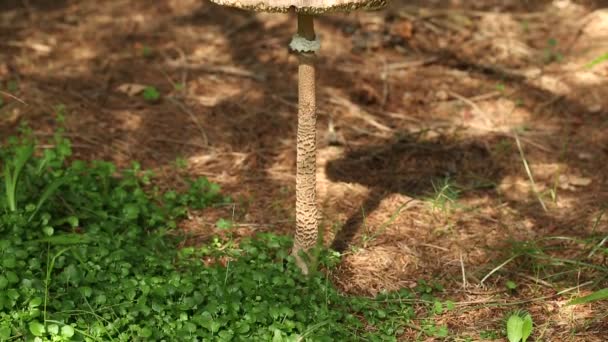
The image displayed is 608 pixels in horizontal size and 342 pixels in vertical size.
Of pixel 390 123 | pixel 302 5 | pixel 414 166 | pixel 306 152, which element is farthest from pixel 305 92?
pixel 390 123

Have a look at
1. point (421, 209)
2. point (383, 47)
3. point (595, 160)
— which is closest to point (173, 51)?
point (383, 47)

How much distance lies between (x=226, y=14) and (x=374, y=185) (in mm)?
3375

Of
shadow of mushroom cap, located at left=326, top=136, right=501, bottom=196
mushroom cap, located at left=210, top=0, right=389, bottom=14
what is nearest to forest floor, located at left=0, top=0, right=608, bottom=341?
shadow of mushroom cap, located at left=326, top=136, right=501, bottom=196

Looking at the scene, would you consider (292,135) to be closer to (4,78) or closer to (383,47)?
(383,47)

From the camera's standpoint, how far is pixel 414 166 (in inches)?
213

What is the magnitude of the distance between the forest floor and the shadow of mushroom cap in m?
0.01

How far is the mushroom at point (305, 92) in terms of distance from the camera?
3.30m

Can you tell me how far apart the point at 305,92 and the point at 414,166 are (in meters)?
1.80

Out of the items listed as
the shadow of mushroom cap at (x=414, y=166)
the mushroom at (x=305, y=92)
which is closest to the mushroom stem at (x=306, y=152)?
the mushroom at (x=305, y=92)

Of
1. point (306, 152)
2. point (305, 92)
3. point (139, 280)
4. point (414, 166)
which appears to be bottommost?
point (414, 166)

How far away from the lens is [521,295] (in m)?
4.16

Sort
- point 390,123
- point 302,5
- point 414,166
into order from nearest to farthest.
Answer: point 302,5 → point 414,166 → point 390,123

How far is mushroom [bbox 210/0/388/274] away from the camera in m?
3.30

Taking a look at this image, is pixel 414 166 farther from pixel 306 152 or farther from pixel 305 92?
pixel 305 92
